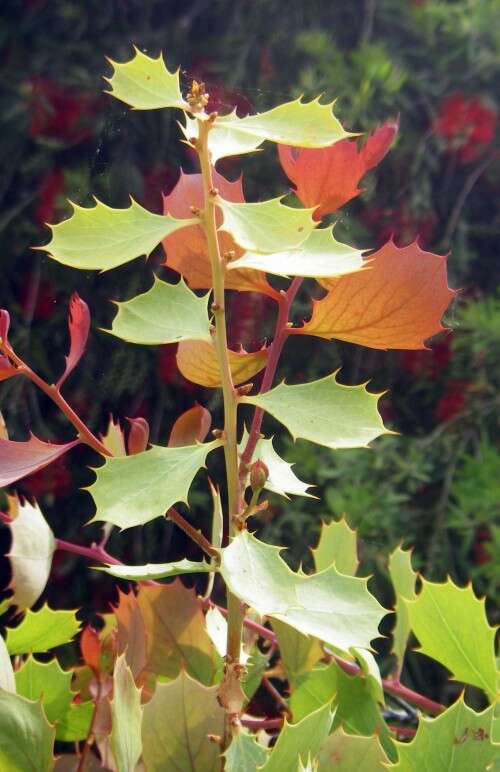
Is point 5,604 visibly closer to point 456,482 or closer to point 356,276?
point 356,276

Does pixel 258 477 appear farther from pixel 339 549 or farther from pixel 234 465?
pixel 339 549

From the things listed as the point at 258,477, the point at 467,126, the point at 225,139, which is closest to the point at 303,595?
the point at 258,477

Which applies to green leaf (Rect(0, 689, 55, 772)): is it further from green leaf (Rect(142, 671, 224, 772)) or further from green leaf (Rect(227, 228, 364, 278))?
green leaf (Rect(227, 228, 364, 278))

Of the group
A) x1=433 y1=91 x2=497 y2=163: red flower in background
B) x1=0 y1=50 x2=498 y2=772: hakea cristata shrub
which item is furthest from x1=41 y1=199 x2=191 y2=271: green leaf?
x1=433 y1=91 x2=497 y2=163: red flower in background

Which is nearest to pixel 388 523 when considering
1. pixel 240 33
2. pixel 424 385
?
pixel 424 385

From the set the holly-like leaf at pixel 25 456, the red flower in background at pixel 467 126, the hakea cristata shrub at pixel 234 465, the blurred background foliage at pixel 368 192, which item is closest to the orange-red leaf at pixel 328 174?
the hakea cristata shrub at pixel 234 465
